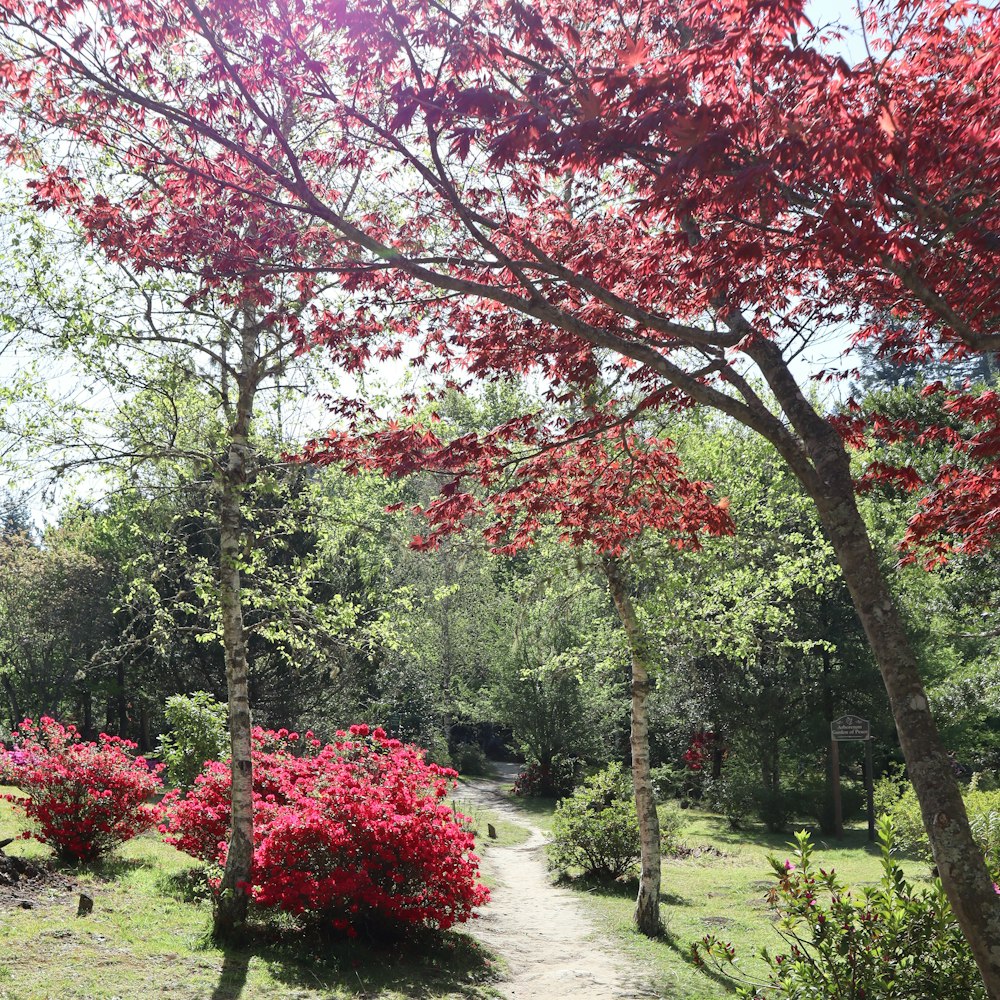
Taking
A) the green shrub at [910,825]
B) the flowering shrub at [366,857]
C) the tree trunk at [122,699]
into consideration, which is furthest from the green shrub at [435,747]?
the flowering shrub at [366,857]

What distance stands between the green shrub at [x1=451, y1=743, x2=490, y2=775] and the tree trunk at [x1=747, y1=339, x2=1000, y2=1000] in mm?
27118

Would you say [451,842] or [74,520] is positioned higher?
[74,520]

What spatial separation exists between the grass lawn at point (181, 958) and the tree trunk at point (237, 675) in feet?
1.34

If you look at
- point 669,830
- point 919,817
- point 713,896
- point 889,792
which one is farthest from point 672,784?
point 713,896

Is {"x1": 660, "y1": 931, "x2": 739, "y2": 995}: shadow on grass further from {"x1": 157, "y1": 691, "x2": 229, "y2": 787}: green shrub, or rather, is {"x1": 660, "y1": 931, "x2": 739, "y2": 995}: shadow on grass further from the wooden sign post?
the wooden sign post

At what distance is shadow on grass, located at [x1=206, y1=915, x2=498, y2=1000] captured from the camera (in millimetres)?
6738

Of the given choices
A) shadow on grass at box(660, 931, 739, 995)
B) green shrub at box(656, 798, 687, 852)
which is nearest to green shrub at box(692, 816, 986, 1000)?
A: shadow on grass at box(660, 931, 739, 995)

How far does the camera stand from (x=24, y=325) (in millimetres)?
7859

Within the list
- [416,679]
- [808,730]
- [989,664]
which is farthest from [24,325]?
[416,679]

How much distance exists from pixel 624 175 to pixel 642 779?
277 inches

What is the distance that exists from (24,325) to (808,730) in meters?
17.6

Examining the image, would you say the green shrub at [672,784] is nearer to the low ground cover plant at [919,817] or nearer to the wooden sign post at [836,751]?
the wooden sign post at [836,751]

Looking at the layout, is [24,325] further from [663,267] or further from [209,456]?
[663,267]

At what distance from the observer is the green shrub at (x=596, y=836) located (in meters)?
12.5
